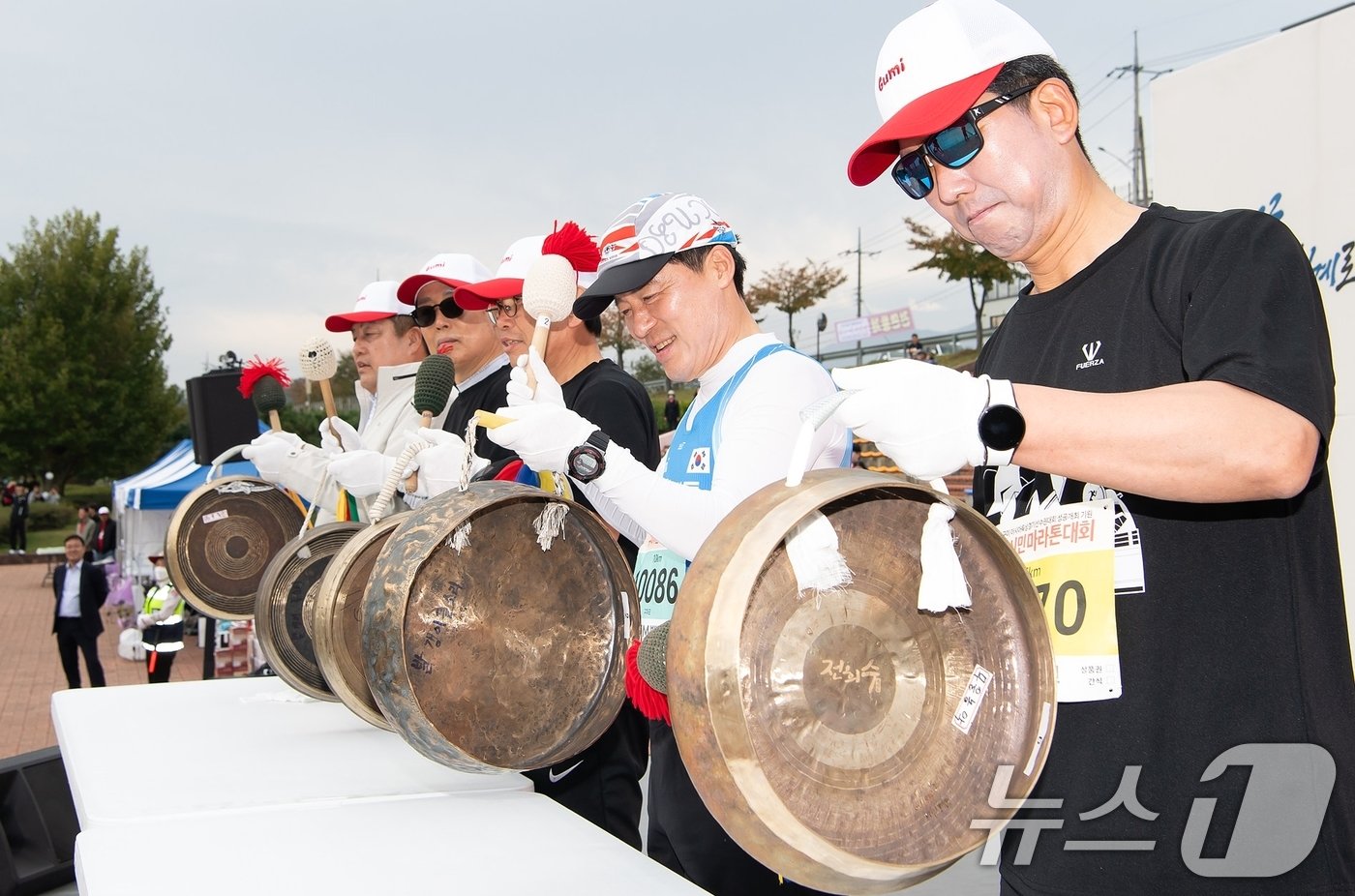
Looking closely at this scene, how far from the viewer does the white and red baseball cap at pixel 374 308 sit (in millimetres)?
4501

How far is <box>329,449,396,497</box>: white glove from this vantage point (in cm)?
351

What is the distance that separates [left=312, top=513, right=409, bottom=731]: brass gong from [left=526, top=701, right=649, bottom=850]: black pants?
0.54 metres

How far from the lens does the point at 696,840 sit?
2164mm

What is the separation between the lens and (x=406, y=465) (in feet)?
8.77

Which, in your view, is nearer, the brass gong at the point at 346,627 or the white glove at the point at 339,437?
the brass gong at the point at 346,627

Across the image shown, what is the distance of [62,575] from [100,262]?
1247 inches

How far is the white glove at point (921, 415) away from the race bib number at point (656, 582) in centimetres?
99

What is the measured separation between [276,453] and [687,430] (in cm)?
254

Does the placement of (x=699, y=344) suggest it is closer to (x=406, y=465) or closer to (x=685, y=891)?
(x=406, y=465)

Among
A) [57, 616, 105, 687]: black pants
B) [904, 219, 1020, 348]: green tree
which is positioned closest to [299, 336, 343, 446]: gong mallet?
[57, 616, 105, 687]: black pants

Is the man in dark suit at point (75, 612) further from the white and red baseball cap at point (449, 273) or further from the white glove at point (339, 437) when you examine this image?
the white and red baseball cap at point (449, 273)

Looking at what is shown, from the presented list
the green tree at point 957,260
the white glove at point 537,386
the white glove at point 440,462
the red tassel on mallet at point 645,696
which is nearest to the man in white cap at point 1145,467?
the red tassel on mallet at point 645,696

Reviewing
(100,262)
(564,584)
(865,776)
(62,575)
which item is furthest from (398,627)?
(100,262)

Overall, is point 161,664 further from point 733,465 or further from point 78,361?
point 78,361
